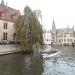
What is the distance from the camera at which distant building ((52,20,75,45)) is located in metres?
96.7

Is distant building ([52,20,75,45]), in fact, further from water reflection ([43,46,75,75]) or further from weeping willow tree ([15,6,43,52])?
water reflection ([43,46,75,75])

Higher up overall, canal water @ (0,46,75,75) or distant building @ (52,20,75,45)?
distant building @ (52,20,75,45)

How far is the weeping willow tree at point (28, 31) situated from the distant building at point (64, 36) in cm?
5831

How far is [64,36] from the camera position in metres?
98.6

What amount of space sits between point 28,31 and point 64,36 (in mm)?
62641

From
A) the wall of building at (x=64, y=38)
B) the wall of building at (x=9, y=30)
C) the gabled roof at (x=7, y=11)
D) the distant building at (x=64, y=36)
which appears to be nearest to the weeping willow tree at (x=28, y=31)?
the wall of building at (x=9, y=30)

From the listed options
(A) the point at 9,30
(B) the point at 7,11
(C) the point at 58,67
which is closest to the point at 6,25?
(A) the point at 9,30

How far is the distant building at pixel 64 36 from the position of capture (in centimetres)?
9669

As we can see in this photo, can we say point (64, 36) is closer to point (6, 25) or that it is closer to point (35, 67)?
point (6, 25)

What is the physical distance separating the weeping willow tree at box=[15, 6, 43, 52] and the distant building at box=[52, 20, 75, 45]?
58.3 metres

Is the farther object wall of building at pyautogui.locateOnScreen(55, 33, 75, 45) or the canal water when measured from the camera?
wall of building at pyautogui.locateOnScreen(55, 33, 75, 45)

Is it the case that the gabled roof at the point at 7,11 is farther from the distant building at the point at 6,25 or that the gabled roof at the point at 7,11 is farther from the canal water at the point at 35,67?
the canal water at the point at 35,67

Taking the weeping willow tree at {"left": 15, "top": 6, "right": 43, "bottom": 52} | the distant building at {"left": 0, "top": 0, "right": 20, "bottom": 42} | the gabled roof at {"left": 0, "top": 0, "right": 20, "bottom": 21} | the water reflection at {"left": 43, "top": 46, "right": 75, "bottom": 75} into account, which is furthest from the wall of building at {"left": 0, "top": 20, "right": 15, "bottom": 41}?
the water reflection at {"left": 43, "top": 46, "right": 75, "bottom": 75}

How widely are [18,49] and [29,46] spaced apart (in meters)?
3.75
